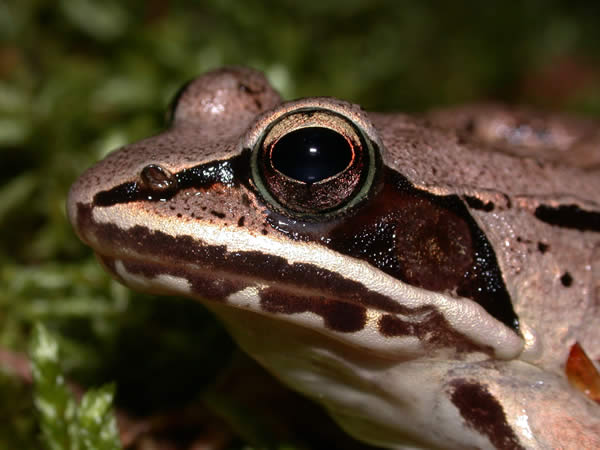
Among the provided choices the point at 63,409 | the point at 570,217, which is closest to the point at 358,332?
the point at 570,217

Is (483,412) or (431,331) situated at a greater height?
(431,331)

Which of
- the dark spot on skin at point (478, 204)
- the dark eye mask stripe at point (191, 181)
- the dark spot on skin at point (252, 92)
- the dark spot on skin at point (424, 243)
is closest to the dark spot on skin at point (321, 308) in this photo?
the dark spot on skin at point (424, 243)

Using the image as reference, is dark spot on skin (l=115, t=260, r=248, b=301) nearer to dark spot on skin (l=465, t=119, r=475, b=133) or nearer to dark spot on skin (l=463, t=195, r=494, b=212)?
dark spot on skin (l=463, t=195, r=494, b=212)

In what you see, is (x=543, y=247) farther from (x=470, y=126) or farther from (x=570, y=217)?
(x=470, y=126)

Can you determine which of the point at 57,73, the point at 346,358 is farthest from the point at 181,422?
the point at 57,73

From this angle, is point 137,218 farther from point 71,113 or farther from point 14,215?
point 71,113

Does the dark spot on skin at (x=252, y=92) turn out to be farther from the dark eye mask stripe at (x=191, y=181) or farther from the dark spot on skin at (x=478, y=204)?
the dark spot on skin at (x=478, y=204)

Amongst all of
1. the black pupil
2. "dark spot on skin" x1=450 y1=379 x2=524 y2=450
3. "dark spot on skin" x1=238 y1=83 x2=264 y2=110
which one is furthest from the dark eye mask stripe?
"dark spot on skin" x1=450 y1=379 x2=524 y2=450
